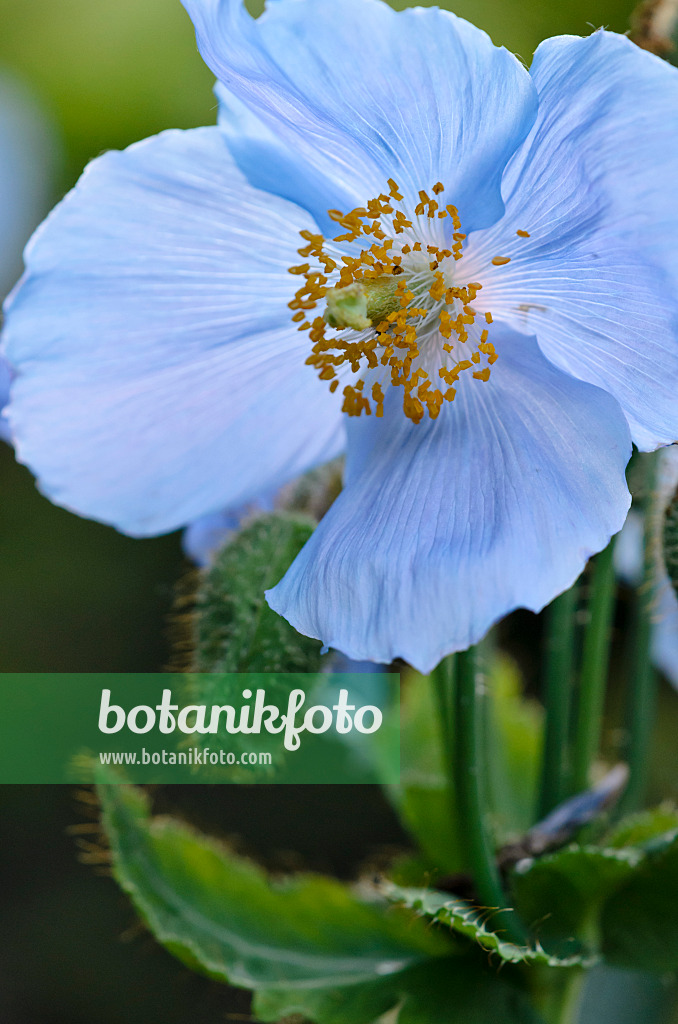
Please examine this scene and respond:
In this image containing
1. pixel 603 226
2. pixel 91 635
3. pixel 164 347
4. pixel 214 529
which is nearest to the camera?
pixel 603 226

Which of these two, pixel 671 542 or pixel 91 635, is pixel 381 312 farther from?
pixel 91 635

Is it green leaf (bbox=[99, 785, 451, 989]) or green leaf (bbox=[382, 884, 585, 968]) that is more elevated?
green leaf (bbox=[382, 884, 585, 968])

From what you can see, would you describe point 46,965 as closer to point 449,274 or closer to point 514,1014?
point 514,1014

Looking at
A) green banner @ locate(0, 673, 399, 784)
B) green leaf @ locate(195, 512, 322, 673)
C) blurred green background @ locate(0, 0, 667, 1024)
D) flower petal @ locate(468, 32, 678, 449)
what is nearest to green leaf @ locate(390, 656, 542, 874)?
green banner @ locate(0, 673, 399, 784)

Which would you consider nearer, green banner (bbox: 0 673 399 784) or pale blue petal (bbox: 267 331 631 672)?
pale blue petal (bbox: 267 331 631 672)

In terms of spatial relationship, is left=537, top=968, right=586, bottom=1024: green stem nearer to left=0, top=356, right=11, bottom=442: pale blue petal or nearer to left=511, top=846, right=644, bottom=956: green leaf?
left=511, top=846, right=644, bottom=956: green leaf

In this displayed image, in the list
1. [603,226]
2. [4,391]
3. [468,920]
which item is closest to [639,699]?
[468,920]
